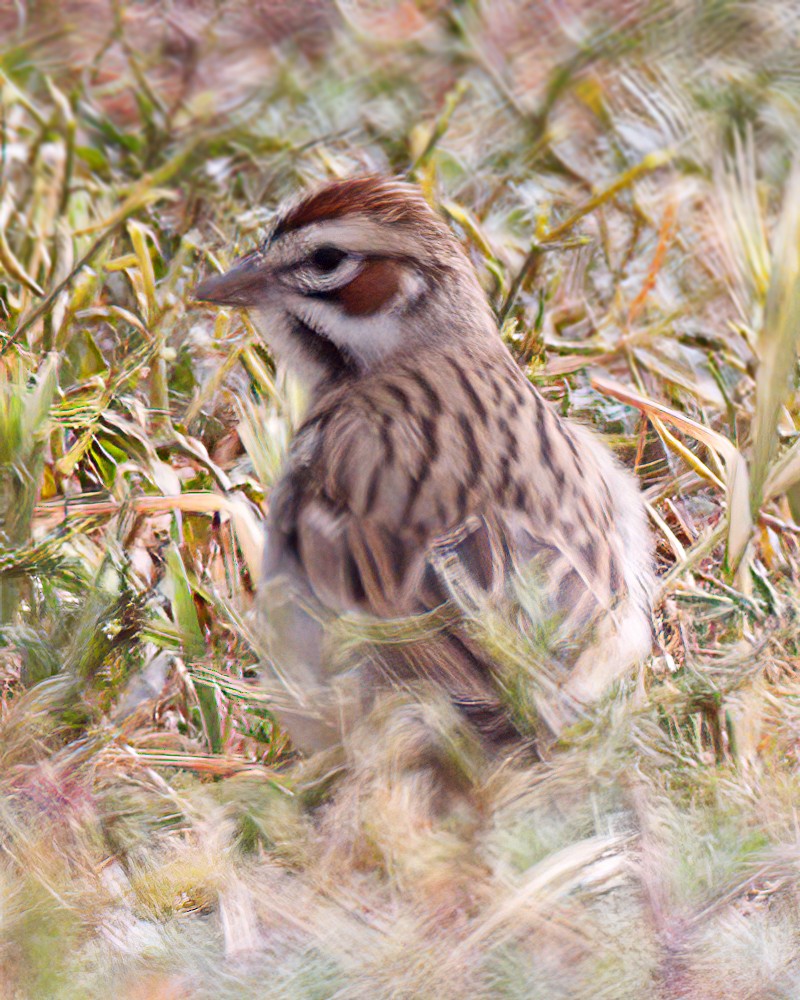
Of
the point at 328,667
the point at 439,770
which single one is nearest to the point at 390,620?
the point at 328,667

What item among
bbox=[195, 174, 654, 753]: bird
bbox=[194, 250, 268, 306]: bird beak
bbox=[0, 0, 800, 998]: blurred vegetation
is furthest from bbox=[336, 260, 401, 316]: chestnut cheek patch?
bbox=[0, 0, 800, 998]: blurred vegetation

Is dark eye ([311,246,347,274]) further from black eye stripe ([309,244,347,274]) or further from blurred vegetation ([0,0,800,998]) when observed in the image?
blurred vegetation ([0,0,800,998])

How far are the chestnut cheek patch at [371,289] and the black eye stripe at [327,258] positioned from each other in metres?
0.04

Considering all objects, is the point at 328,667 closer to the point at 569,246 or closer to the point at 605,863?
the point at 605,863

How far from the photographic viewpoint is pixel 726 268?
269cm

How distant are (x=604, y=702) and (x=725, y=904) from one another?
301 millimetres

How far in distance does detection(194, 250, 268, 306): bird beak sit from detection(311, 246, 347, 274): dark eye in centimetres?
10

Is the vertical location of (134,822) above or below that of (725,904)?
above

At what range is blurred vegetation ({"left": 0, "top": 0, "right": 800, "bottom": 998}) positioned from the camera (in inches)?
65.4

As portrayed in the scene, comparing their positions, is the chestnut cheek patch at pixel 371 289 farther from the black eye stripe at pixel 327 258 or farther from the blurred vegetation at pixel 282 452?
the blurred vegetation at pixel 282 452

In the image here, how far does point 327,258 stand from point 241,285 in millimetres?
168

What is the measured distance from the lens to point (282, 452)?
244 centimetres

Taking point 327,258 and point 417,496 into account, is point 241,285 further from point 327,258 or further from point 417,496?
point 417,496

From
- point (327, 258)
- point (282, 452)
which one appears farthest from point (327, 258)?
point (282, 452)
